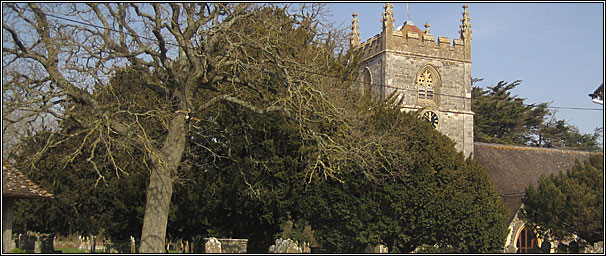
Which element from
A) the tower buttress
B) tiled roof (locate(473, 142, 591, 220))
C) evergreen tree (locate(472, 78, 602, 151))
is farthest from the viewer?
evergreen tree (locate(472, 78, 602, 151))

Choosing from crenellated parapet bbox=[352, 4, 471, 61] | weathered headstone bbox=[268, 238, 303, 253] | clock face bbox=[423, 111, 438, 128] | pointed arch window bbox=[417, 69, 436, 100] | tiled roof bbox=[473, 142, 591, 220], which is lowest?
weathered headstone bbox=[268, 238, 303, 253]

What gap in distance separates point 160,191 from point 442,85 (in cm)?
2328

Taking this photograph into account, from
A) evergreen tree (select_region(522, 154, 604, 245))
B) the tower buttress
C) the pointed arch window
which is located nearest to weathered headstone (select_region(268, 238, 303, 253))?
evergreen tree (select_region(522, 154, 604, 245))

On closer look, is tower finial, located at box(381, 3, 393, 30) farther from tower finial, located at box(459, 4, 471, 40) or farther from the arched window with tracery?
tower finial, located at box(459, 4, 471, 40)

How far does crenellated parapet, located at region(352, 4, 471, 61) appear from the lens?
33.9 meters

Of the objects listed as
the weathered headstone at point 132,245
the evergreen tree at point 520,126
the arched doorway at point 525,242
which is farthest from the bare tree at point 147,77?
the evergreen tree at point 520,126

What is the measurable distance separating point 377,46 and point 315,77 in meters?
19.2

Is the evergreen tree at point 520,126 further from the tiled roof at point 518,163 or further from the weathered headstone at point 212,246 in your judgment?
the weathered headstone at point 212,246

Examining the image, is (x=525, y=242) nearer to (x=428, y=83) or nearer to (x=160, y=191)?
(x=428, y=83)

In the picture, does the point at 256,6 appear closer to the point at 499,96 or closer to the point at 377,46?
the point at 377,46

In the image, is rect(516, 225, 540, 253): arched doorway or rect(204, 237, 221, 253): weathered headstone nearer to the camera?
rect(204, 237, 221, 253): weathered headstone

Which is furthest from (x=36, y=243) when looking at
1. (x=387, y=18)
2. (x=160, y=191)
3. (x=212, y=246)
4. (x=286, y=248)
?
(x=387, y=18)

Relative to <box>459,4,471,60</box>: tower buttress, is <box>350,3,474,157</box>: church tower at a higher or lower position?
lower

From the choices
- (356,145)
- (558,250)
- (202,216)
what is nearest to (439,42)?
(558,250)
